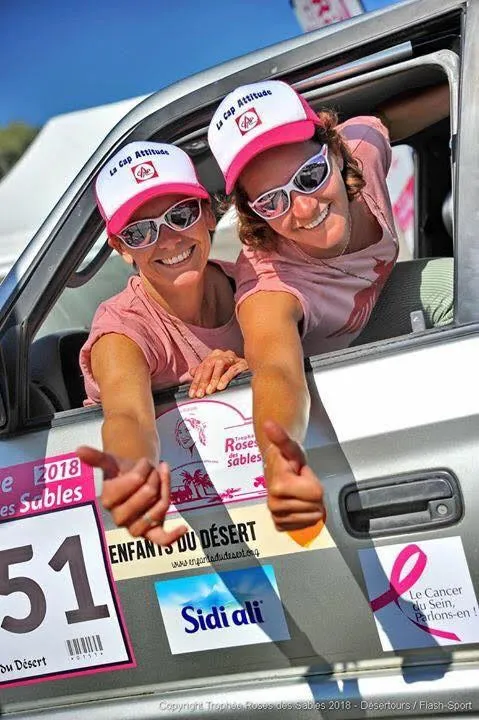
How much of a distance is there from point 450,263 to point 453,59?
1.97ft

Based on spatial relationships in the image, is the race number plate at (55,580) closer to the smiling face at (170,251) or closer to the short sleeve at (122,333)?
the short sleeve at (122,333)

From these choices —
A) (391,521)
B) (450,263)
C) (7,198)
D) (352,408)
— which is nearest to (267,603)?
(391,521)

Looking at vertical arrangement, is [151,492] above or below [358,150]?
below

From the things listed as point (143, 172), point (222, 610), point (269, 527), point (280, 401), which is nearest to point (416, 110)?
point (143, 172)

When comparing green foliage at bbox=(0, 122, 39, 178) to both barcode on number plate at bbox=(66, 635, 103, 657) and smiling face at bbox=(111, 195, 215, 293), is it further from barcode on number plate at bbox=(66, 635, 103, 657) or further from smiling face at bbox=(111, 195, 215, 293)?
barcode on number plate at bbox=(66, 635, 103, 657)

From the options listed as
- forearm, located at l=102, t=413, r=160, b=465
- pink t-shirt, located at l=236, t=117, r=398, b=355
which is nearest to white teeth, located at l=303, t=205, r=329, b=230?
pink t-shirt, located at l=236, t=117, r=398, b=355

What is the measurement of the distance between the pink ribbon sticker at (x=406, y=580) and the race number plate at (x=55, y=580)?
0.62m

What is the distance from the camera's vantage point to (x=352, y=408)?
1939 mm

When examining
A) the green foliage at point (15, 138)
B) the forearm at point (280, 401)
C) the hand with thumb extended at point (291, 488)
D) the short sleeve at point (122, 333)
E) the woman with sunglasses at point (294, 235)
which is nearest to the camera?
the hand with thumb extended at point (291, 488)

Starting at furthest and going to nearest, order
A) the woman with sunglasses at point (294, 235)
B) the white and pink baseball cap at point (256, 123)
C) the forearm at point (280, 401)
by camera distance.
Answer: the white and pink baseball cap at point (256, 123), the woman with sunglasses at point (294, 235), the forearm at point (280, 401)

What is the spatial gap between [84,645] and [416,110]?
1.71 meters

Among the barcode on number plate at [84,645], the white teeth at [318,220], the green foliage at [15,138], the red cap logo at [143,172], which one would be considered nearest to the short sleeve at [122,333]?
the red cap logo at [143,172]

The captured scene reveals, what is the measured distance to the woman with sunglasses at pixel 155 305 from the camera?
2.09m

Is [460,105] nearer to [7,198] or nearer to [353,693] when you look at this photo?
[353,693]
